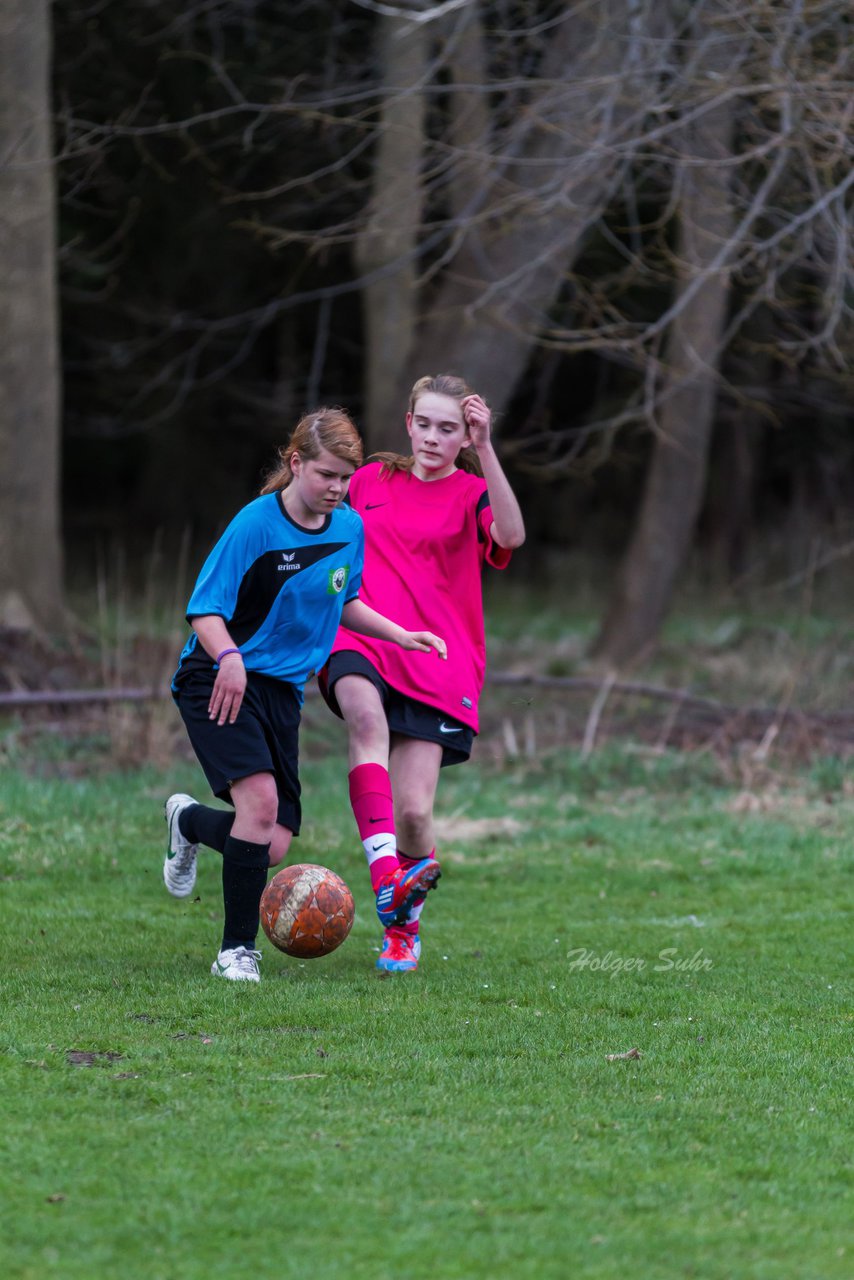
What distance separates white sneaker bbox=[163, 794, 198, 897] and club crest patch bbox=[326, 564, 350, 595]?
3.45 ft

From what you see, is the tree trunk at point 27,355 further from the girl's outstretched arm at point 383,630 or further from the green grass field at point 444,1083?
the girl's outstretched arm at point 383,630

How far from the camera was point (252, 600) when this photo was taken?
5.60 metres

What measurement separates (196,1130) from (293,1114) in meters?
0.27

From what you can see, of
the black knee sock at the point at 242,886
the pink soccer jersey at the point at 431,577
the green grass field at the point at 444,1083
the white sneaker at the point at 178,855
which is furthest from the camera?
the white sneaker at the point at 178,855

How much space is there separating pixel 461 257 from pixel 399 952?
10.1 meters

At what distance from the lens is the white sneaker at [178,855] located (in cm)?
619

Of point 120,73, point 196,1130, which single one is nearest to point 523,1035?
point 196,1130

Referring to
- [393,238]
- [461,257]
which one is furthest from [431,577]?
[461,257]

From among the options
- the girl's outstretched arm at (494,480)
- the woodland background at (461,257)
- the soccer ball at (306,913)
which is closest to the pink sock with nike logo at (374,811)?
the soccer ball at (306,913)

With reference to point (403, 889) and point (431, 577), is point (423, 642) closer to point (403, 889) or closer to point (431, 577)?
point (431, 577)

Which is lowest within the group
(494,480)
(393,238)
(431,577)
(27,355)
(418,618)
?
(27,355)

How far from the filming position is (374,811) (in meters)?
5.88

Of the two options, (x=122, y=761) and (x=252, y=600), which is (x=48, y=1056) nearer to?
(x=252, y=600)

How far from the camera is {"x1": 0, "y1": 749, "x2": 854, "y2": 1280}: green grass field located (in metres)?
3.40
